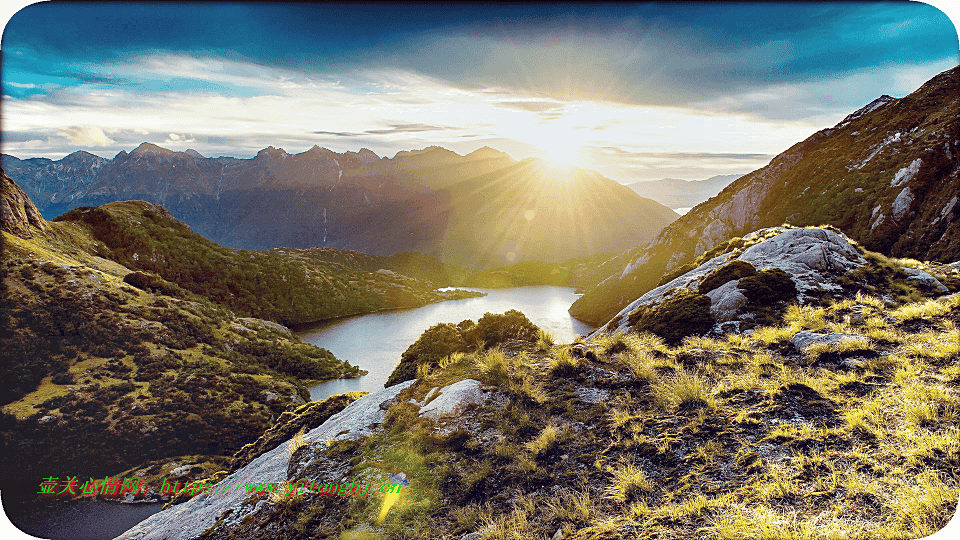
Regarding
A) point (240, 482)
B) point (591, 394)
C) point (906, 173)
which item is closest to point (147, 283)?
point (240, 482)

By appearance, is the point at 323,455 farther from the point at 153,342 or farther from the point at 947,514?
the point at 153,342

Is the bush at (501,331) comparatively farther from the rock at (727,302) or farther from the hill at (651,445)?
the rock at (727,302)

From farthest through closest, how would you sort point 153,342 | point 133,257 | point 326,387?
point 133,257
point 326,387
point 153,342

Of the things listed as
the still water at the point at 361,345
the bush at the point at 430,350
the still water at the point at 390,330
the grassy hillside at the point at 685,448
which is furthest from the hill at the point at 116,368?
the grassy hillside at the point at 685,448

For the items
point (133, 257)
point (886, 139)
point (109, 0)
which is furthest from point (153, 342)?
point (886, 139)

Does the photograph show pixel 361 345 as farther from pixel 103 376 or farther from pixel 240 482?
pixel 240 482
